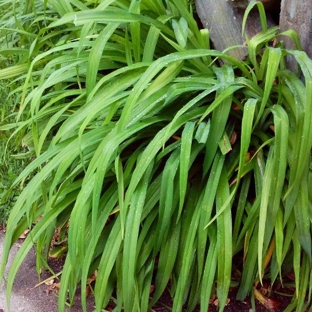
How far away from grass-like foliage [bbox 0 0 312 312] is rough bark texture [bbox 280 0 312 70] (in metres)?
0.08

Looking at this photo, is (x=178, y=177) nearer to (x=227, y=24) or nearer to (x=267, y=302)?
(x=267, y=302)

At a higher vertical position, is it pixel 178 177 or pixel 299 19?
pixel 299 19

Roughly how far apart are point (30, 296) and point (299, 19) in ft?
5.08

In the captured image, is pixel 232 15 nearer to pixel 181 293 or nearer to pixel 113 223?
pixel 113 223

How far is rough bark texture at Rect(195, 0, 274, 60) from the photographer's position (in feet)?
6.73

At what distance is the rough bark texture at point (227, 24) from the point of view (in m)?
2.05

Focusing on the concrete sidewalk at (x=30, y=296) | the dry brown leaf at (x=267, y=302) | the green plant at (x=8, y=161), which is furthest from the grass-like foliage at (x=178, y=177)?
the green plant at (x=8, y=161)

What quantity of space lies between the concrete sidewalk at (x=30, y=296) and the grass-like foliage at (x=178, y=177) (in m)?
0.18

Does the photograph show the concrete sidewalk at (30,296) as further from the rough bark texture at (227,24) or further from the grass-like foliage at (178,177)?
the rough bark texture at (227,24)

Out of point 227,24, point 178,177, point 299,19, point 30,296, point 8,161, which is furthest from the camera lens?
point 8,161

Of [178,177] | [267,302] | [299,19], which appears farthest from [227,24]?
[267,302]

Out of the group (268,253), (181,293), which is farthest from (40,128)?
(268,253)

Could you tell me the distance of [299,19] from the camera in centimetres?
183

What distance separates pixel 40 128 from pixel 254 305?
120 centimetres
